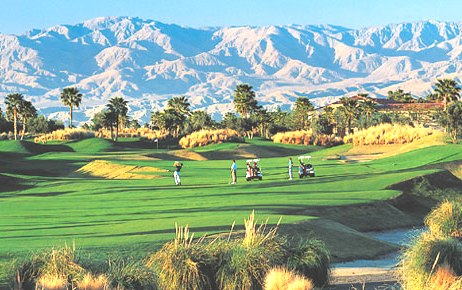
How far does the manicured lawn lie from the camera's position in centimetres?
2438

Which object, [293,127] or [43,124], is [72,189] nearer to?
[43,124]

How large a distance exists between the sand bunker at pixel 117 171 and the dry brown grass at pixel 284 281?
1506 inches

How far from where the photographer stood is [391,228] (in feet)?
112

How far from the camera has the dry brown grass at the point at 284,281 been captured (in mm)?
16116

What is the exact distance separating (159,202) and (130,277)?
60.2ft

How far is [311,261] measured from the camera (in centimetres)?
1947

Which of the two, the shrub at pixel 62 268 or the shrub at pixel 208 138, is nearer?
the shrub at pixel 62 268

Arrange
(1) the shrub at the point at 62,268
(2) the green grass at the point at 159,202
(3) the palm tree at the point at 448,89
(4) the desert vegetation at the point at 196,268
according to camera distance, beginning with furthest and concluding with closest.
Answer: (3) the palm tree at the point at 448,89 < (2) the green grass at the point at 159,202 < (4) the desert vegetation at the point at 196,268 < (1) the shrub at the point at 62,268

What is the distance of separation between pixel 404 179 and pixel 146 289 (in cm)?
2802

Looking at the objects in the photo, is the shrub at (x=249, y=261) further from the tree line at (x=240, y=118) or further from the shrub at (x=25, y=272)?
the tree line at (x=240, y=118)

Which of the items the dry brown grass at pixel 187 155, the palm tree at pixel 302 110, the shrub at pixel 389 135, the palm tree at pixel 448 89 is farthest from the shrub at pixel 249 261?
the palm tree at pixel 302 110

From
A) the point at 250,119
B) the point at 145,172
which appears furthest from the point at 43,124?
the point at 145,172

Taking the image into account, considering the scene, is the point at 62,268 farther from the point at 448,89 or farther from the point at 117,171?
the point at 448,89

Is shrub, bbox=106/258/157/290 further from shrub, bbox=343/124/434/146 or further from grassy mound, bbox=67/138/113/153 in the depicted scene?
grassy mound, bbox=67/138/113/153
